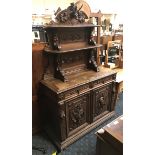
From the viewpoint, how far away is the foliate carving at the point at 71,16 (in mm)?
1912

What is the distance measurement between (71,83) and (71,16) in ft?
2.68

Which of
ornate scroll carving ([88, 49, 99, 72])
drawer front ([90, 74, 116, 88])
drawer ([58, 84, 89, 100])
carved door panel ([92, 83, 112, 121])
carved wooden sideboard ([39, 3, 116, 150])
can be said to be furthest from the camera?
ornate scroll carving ([88, 49, 99, 72])

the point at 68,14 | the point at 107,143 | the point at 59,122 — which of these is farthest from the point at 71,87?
the point at 68,14

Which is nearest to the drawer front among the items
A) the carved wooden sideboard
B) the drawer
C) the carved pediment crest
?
the carved wooden sideboard

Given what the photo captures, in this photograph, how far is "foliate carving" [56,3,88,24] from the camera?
1.91 m

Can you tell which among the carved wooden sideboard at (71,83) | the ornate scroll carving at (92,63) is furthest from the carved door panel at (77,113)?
the ornate scroll carving at (92,63)

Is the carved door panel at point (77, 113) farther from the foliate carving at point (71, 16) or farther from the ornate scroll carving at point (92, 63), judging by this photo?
the foliate carving at point (71, 16)

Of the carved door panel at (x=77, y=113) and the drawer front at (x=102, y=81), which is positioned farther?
the drawer front at (x=102, y=81)

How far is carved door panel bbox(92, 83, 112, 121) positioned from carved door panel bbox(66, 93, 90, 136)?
0.15 metres

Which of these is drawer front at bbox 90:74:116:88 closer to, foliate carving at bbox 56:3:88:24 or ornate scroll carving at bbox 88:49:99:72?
ornate scroll carving at bbox 88:49:99:72

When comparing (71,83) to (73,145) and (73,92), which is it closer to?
(73,92)

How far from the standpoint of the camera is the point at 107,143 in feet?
4.41
